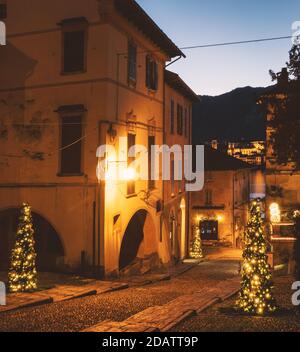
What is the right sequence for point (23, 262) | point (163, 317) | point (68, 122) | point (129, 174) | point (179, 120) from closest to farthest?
point (163, 317) < point (23, 262) < point (68, 122) < point (129, 174) < point (179, 120)

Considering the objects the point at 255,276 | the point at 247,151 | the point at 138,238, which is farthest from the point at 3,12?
the point at 247,151

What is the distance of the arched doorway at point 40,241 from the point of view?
1967cm

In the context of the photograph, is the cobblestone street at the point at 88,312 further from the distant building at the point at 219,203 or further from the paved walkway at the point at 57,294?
the distant building at the point at 219,203

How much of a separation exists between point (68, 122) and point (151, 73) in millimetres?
6905

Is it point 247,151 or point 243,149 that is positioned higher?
point 243,149

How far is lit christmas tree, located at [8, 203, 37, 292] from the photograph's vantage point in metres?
14.3

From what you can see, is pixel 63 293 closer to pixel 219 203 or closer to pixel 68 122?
pixel 68 122

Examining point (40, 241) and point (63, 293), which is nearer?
point (63, 293)

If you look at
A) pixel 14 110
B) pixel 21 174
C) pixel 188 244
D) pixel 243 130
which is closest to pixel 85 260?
pixel 21 174

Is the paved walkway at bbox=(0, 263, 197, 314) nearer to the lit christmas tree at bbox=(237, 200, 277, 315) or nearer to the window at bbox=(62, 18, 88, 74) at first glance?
A: the lit christmas tree at bbox=(237, 200, 277, 315)

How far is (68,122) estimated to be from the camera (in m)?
18.9

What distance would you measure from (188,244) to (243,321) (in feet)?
79.6

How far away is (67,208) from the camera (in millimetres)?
18750

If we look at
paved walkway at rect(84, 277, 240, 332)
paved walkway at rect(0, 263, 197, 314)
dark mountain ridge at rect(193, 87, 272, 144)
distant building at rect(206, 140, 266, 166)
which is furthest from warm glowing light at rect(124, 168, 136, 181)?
dark mountain ridge at rect(193, 87, 272, 144)
